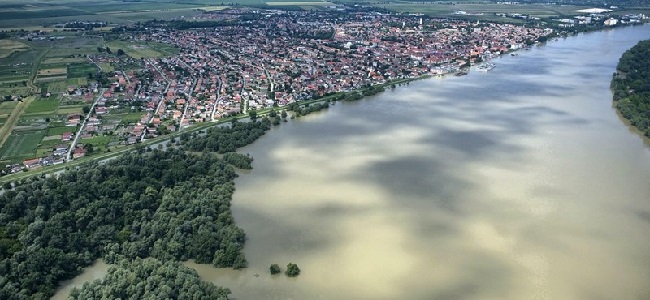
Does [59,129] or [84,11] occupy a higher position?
[84,11]

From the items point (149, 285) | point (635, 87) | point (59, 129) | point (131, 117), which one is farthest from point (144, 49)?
point (635, 87)

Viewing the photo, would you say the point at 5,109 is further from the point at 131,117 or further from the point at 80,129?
the point at 131,117

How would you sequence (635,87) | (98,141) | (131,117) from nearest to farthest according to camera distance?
(98,141) → (131,117) → (635,87)

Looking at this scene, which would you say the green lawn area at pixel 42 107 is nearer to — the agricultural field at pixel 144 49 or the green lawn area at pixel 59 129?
the green lawn area at pixel 59 129

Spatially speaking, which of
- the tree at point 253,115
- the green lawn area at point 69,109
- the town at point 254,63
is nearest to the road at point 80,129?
the town at point 254,63

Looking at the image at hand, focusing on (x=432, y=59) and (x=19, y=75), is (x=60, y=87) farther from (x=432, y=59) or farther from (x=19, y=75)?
(x=432, y=59)

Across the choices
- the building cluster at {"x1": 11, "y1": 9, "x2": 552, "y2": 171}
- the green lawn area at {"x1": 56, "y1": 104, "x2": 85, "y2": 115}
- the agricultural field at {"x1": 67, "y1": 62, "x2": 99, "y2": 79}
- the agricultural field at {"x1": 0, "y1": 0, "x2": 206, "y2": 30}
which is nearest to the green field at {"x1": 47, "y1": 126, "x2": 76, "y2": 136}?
the building cluster at {"x1": 11, "y1": 9, "x2": 552, "y2": 171}

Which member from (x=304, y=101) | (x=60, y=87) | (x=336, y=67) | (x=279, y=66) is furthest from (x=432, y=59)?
(x=60, y=87)
